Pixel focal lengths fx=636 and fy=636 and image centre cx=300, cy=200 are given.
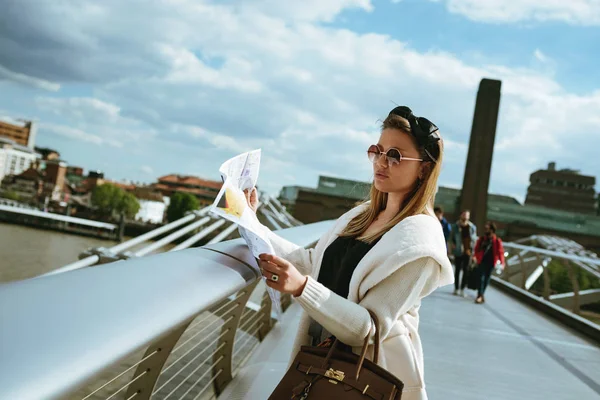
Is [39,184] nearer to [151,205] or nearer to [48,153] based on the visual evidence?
[151,205]

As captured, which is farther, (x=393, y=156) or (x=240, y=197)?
(x=393, y=156)

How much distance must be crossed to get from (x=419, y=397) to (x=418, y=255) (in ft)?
1.03

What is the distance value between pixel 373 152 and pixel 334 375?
0.58 meters

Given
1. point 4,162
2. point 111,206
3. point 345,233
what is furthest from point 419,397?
point 4,162

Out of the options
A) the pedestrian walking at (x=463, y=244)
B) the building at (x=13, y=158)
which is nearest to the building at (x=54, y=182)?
the building at (x=13, y=158)

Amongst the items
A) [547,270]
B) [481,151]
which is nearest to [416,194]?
[547,270]

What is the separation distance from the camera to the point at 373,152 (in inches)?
61.5

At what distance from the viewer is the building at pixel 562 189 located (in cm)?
9338

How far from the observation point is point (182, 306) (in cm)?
92

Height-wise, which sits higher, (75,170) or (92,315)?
(92,315)

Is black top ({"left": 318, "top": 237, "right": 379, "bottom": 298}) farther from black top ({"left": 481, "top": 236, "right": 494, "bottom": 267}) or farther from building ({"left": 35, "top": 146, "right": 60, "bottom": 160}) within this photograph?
building ({"left": 35, "top": 146, "right": 60, "bottom": 160})

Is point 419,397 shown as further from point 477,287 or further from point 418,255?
point 477,287

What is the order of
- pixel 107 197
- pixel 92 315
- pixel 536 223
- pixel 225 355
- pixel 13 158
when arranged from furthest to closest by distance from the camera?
1. pixel 13 158
2. pixel 107 197
3. pixel 536 223
4. pixel 225 355
5. pixel 92 315

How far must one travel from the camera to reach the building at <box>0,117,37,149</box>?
5930 inches
